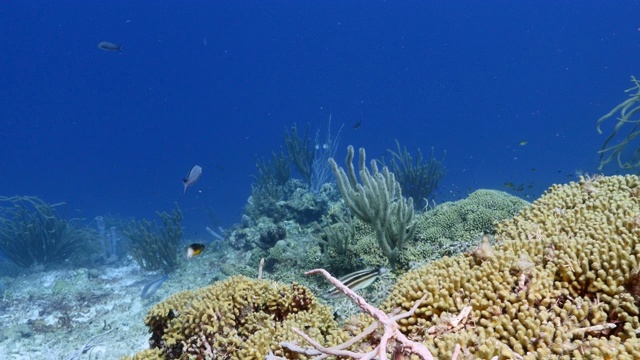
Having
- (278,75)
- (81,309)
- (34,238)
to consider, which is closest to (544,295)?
(81,309)

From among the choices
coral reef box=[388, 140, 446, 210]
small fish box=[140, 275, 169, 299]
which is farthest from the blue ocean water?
small fish box=[140, 275, 169, 299]

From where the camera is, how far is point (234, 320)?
3.19 meters

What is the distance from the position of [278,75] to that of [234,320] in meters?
130

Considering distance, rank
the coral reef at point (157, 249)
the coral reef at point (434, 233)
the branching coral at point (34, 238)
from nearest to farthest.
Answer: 1. the coral reef at point (434, 233)
2. the coral reef at point (157, 249)
3. the branching coral at point (34, 238)

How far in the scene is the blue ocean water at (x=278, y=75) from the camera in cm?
10044

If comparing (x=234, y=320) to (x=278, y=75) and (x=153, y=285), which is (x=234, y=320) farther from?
(x=278, y=75)

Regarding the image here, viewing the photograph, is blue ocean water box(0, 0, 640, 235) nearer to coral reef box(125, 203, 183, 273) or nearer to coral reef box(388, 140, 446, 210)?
coral reef box(388, 140, 446, 210)

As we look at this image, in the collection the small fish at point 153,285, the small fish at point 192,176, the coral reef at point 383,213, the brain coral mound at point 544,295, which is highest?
the small fish at point 192,176

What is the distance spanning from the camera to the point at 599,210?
9.09 feet

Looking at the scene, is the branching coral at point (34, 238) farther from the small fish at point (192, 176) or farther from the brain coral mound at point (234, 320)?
the brain coral mound at point (234, 320)

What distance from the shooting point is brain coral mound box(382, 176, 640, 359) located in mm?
1716

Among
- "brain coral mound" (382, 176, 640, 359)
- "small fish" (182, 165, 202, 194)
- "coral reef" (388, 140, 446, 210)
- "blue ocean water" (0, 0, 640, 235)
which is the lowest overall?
"brain coral mound" (382, 176, 640, 359)

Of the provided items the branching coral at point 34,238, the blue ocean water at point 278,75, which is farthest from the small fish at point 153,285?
the blue ocean water at point 278,75

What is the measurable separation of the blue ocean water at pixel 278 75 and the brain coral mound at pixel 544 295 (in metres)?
88.9
